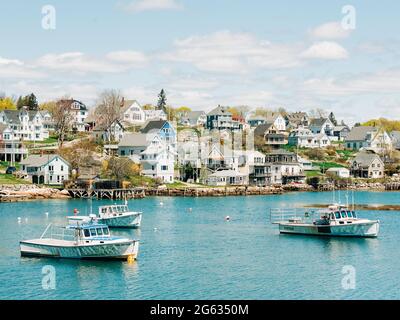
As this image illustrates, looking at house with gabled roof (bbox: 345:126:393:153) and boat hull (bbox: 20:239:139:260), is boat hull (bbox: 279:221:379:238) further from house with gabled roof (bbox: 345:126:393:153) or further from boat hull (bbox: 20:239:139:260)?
house with gabled roof (bbox: 345:126:393:153)

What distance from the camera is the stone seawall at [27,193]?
10519 cm

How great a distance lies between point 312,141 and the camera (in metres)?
183

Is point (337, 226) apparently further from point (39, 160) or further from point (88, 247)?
point (39, 160)

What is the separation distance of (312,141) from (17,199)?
98624 mm

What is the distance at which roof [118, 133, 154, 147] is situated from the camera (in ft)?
440

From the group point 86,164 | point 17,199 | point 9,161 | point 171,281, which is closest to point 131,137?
point 86,164

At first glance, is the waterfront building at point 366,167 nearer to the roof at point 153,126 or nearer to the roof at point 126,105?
the roof at point 153,126

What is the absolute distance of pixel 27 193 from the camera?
352ft

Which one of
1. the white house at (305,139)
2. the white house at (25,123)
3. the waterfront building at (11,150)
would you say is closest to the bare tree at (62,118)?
the white house at (25,123)

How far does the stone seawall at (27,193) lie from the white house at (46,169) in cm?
617

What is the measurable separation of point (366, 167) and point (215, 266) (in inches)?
4341

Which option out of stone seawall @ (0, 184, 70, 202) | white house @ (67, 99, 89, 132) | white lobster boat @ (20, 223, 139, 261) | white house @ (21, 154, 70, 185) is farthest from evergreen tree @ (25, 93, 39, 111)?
white lobster boat @ (20, 223, 139, 261)

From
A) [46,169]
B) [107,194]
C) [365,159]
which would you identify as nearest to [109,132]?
[46,169]

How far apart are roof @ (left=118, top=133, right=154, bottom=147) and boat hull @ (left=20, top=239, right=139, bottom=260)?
268ft
